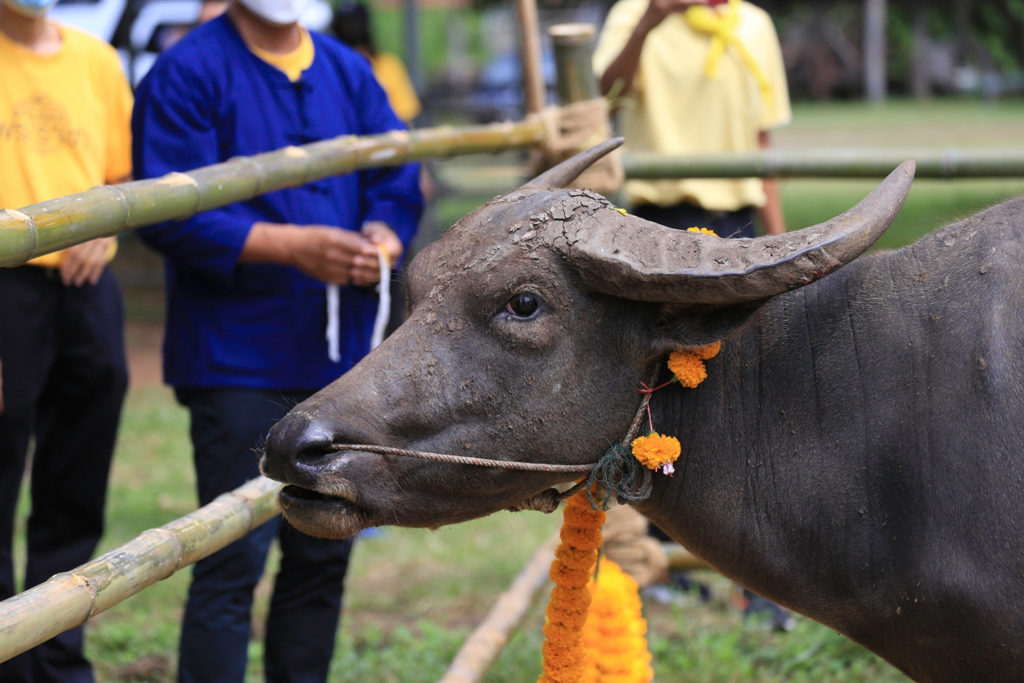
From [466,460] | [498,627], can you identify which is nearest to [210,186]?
[466,460]

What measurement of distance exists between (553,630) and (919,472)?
100 cm

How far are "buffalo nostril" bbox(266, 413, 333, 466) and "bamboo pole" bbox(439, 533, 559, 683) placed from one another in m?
1.49

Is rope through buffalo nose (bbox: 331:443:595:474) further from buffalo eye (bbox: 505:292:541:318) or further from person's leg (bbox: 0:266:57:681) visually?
person's leg (bbox: 0:266:57:681)

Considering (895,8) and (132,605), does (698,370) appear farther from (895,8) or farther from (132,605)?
(895,8)

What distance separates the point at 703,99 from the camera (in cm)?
494

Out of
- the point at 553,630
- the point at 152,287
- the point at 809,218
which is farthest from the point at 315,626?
the point at 809,218


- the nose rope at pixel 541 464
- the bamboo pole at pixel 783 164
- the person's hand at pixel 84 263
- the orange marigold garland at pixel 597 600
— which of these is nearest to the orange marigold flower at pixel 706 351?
the orange marigold garland at pixel 597 600

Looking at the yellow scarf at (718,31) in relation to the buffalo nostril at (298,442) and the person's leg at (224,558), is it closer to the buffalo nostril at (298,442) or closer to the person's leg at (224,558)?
the person's leg at (224,558)

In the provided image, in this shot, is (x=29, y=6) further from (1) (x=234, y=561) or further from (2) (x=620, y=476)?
(2) (x=620, y=476)

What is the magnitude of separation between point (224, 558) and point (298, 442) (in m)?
1.19

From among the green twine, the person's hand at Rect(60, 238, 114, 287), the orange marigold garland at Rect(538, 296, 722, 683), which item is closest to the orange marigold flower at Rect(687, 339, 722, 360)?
the orange marigold garland at Rect(538, 296, 722, 683)

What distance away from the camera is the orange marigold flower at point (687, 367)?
250cm

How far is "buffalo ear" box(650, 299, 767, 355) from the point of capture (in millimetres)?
2422

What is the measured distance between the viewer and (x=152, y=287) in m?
12.8
